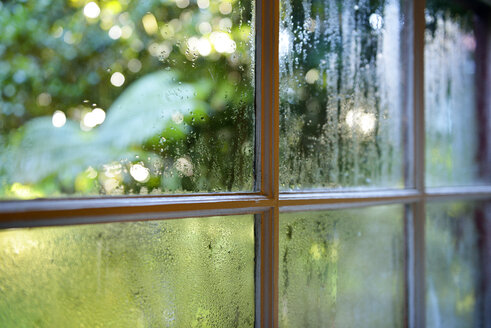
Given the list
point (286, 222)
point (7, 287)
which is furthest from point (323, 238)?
point (7, 287)

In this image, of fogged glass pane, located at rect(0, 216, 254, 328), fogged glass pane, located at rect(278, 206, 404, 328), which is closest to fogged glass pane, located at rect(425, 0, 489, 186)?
fogged glass pane, located at rect(278, 206, 404, 328)

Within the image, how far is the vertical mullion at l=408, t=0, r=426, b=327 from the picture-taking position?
4.15 ft

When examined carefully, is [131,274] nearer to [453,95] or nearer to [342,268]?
[342,268]

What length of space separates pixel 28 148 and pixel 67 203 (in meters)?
0.11

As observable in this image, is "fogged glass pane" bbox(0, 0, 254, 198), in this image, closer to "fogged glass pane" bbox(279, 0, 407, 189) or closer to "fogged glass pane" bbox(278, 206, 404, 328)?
"fogged glass pane" bbox(279, 0, 407, 189)

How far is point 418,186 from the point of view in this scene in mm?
1270

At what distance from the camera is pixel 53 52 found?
2.25ft

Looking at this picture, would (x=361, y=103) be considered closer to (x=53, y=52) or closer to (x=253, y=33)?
(x=253, y=33)

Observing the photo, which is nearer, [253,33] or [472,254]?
[253,33]

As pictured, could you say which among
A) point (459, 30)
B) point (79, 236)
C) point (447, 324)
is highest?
point (459, 30)

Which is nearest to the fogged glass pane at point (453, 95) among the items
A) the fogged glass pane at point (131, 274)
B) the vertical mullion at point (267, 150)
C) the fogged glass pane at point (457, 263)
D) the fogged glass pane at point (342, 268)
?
the fogged glass pane at point (457, 263)

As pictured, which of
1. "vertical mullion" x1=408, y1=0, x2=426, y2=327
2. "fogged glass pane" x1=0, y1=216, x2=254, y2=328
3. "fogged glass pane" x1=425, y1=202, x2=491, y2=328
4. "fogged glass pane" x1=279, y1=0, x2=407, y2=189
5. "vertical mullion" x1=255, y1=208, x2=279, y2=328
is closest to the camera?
"fogged glass pane" x1=0, y1=216, x2=254, y2=328

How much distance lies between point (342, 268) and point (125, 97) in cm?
74

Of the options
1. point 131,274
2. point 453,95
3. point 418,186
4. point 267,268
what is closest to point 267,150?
point 267,268
